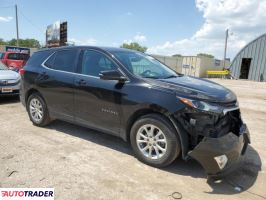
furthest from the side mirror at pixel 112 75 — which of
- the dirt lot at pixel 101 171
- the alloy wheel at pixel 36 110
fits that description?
the alloy wheel at pixel 36 110

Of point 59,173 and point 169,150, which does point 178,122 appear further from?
point 59,173

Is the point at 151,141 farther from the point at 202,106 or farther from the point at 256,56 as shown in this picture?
the point at 256,56

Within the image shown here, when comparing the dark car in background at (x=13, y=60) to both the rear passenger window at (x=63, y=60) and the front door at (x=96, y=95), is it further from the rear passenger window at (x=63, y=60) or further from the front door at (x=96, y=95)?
the front door at (x=96, y=95)

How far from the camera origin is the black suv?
3422mm

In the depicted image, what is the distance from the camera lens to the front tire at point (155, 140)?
144 inches

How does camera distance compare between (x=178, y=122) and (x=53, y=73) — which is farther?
(x=53, y=73)

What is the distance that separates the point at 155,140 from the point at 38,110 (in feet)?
9.98

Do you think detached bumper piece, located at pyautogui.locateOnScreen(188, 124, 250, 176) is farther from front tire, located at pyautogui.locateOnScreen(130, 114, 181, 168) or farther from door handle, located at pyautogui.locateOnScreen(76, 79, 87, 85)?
door handle, located at pyautogui.locateOnScreen(76, 79, 87, 85)

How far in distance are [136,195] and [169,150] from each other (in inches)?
33.2

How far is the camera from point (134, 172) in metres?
3.74

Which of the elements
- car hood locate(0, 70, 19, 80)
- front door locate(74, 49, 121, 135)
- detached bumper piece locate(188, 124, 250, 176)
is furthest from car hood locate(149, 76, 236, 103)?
car hood locate(0, 70, 19, 80)

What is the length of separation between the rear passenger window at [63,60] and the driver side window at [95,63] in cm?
31

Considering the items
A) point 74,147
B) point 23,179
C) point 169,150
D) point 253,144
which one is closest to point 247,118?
point 253,144

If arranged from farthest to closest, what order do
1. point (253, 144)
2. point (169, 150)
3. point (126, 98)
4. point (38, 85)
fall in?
point (38, 85) < point (253, 144) < point (126, 98) < point (169, 150)
